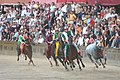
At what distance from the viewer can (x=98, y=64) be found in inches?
896

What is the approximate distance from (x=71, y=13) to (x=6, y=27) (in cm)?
645

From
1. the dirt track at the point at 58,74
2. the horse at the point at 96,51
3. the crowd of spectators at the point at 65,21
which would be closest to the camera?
the dirt track at the point at 58,74

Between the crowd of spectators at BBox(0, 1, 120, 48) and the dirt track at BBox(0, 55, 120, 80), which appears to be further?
the crowd of spectators at BBox(0, 1, 120, 48)

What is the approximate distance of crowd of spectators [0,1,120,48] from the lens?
79.9ft

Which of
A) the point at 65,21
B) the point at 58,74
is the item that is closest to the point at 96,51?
the point at 58,74

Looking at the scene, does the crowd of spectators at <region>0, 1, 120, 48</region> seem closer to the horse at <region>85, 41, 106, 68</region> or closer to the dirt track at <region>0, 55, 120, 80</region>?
the horse at <region>85, 41, 106, 68</region>

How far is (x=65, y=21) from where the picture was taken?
2764cm

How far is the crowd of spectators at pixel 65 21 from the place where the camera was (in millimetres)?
24344

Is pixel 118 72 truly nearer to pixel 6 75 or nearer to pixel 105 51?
pixel 105 51

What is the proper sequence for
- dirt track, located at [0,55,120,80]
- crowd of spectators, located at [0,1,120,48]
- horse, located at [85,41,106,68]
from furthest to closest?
crowd of spectators, located at [0,1,120,48]
horse, located at [85,41,106,68]
dirt track, located at [0,55,120,80]

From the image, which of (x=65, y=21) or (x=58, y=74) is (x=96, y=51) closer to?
(x=58, y=74)

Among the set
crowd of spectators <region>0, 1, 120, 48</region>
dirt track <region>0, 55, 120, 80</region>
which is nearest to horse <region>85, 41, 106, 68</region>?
dirt track <region>0, 55, 120, 80</region>

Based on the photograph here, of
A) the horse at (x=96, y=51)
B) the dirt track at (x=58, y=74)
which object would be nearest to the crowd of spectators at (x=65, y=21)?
the horse at (x=96, y=51)

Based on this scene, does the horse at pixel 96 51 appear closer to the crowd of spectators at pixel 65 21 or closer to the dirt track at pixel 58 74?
the dirt track at pixel 58 74
